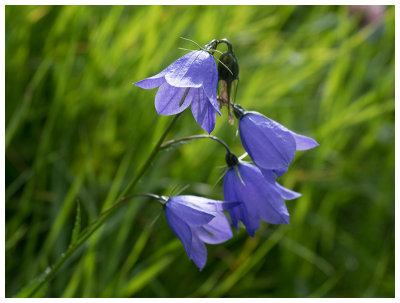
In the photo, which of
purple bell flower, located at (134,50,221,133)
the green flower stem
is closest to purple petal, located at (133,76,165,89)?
purple bell flower, located at (134,50,221,133)

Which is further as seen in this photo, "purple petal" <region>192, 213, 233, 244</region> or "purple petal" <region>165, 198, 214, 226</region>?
"purple petal" <region>192, 213, 233, 244</region>

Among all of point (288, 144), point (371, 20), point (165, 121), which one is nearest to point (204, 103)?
point (288, 144)

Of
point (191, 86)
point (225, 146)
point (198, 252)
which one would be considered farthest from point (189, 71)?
point (198, 252)

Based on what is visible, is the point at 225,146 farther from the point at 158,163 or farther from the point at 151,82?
the point at 158,163

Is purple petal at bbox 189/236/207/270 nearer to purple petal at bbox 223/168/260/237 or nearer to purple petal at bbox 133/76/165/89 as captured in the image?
purple petal at bbox 223/168/260/237

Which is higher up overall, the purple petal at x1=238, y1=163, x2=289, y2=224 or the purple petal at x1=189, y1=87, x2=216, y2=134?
the purple petal at x1=189, y1=87, x2=216, y2=134

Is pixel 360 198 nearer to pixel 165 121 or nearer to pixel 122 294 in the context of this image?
pixel 165 121

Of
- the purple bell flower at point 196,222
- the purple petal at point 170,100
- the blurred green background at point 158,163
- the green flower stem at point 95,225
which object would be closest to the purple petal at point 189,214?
the purple bell flower at point 196,222
